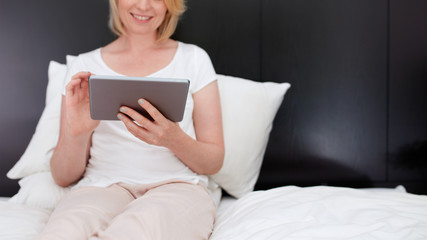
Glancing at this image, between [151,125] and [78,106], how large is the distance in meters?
0.24

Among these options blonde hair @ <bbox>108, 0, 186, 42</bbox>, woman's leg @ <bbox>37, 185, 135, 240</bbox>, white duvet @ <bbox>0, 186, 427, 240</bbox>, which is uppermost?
blonde hair @ <bbox>108, 0, 186, 42</bbox>

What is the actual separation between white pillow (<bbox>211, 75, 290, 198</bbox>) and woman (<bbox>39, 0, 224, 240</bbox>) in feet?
0.66

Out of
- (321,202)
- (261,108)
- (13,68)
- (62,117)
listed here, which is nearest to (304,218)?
(321,202)

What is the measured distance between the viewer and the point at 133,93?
3.22ft

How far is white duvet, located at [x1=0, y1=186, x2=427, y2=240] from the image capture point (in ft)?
3.12

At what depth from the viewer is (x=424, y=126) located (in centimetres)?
196

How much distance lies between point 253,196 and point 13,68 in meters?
1.21

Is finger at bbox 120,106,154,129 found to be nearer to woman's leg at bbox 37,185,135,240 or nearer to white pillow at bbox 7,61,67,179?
woman's leg at bbox 37,185,135,240

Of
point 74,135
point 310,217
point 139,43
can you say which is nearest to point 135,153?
point 74,135

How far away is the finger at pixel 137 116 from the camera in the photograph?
103 cm

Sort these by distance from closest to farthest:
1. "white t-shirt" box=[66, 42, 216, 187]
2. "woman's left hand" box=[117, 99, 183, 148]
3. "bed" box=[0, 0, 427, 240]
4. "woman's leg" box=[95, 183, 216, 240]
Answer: "woman's leg" box=[95, 183, 216, 240]
"woman's left hand" box=[117, 99, 183, 148]
"white t-shirt" box=[66, 42, 216, 187]
"bed" box=[0, 0, 427, 240]

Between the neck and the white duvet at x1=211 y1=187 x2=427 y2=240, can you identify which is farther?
the neck

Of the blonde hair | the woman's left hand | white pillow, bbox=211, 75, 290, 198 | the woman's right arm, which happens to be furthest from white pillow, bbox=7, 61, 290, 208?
the woman's left hand

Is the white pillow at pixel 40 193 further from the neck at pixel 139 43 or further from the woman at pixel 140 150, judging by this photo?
the neck at pixel 139 43
